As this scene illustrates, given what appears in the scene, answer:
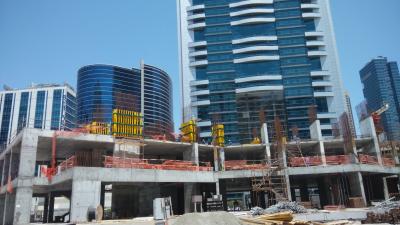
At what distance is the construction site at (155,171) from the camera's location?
29.7 metres

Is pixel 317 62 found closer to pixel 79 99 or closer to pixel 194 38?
pixel 194 38

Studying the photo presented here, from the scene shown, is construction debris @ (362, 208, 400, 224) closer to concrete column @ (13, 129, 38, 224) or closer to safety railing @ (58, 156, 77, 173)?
safety railing @ (58, 156, 77, 173)

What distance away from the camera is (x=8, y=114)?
127938 mm

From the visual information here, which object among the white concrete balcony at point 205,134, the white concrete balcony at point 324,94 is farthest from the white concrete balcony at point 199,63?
the white concrete balcony at point 324,94

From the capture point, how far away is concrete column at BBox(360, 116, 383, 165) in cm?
4448

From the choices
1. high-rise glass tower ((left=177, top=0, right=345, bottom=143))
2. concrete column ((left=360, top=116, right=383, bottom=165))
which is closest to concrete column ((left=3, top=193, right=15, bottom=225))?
concrete column ((left=360, top=116, right=383, bottom=165))

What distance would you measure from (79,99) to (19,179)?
374ft

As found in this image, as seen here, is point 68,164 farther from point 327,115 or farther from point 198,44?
point 327,115

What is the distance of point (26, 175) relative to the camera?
31.0m

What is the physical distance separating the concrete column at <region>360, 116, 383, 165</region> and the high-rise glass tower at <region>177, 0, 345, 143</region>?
3586 centimetres

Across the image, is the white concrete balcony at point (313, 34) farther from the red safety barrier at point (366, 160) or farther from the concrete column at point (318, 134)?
the red safety barrier at point (366, 160)

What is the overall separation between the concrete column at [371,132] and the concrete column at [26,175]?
39236 mm

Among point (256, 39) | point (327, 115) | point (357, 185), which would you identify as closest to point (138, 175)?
point (357, 185)

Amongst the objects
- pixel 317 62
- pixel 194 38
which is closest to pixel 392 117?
pixel 317 62
